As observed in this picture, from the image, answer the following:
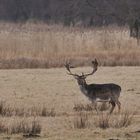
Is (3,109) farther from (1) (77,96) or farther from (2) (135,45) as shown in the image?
(2) (135,45)

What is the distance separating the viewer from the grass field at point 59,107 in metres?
12.1

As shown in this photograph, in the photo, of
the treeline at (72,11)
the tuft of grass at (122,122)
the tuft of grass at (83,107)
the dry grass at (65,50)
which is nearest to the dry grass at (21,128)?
the tuft of grass at (122,122)

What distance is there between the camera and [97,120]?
1318 cm

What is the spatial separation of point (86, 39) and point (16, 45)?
3.02 metres

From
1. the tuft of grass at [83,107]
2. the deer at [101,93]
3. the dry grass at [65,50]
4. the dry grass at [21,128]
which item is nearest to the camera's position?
the dry grass at [21,128]

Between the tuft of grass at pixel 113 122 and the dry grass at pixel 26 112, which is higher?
the dry grass at pixel 26 112

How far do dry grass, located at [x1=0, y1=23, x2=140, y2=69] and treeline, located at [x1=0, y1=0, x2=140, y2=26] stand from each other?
1363 cm

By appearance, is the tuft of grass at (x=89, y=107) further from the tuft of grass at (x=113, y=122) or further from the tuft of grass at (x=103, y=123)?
the tuft of grass at (x=103, y=123)

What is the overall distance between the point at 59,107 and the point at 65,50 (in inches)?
448

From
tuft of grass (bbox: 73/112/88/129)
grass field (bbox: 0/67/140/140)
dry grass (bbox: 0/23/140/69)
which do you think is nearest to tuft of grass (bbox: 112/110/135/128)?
grass field (bbox: 0/67/140/140)

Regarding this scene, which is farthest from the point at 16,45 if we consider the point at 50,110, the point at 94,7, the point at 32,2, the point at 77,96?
the point at 32,2

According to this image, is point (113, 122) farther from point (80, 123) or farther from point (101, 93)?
point (101, 93)

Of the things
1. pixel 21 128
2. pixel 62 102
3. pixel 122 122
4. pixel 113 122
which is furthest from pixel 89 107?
pixel 21 128

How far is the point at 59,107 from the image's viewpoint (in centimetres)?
1614
